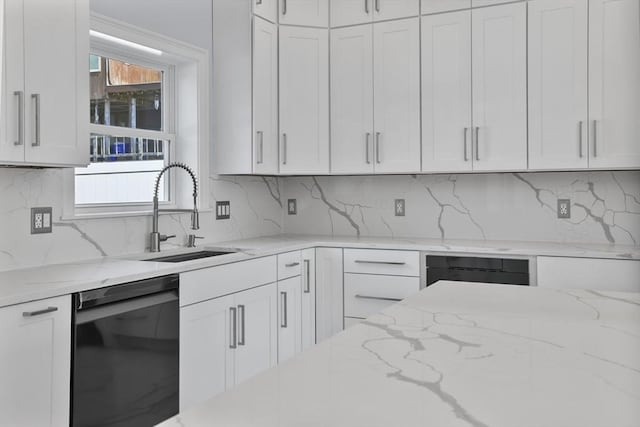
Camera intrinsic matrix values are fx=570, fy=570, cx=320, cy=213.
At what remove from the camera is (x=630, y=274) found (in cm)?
300

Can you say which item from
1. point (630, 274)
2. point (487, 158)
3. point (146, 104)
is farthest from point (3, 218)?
point (630, 274)

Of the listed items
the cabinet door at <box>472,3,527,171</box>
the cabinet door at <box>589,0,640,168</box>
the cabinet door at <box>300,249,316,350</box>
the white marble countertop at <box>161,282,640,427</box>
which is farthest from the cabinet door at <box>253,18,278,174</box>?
the white marble countertop at <box>161,282,640,427</box>

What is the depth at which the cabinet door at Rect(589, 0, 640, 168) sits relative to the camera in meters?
3.18

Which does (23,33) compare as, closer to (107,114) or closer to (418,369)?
(107,114)

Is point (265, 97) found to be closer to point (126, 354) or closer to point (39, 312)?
point (126, 354)

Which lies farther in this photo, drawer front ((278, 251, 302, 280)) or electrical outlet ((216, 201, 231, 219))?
electrical outlet ((216, 201, 231, 219))

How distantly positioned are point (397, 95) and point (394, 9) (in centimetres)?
57

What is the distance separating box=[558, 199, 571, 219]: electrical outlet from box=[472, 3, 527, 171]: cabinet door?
47 cm

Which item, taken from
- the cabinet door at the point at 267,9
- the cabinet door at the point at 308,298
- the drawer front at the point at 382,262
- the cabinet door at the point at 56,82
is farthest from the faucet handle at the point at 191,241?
the cabinet door at the point at 267,9

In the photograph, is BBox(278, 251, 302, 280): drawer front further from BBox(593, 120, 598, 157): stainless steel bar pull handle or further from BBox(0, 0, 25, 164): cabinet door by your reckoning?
BBox(593, 120, 598, 157): stainless steel bar pull handle

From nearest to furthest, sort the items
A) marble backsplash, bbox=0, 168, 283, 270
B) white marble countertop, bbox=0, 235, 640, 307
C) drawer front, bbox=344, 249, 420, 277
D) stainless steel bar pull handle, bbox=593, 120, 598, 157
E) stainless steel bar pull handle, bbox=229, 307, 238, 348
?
white marble countertop, bbox=0, 235, 640, 307
marble backsplash, bbox=0, 168, 283, 270
stainless steel bar pull handle, bbox=229, 307, 238, 348
stainless steel bar pull handle, bbox=593, 120, 598, 157
drawer front, bbox=344, 249, 420, 277

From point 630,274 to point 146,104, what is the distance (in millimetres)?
2855

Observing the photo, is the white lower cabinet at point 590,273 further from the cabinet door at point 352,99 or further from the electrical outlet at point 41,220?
the electrical outlet at point 41,220

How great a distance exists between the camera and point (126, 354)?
225 cm
